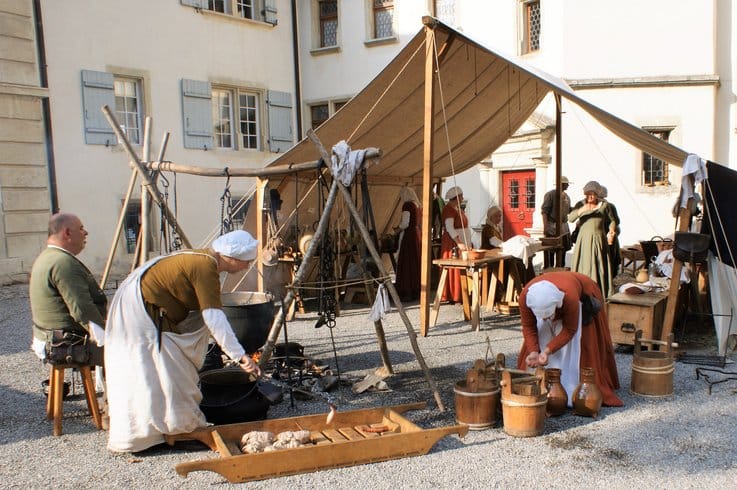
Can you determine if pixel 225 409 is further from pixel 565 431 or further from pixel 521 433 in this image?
pixel 565 431

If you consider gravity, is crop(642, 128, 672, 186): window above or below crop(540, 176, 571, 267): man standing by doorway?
above

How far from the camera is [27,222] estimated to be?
967 centimetres

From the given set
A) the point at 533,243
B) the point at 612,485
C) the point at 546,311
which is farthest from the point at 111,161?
the point at 612,485

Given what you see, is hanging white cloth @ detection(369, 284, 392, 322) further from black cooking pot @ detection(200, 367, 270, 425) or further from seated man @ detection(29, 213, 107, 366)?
seated man @ detection(29, 213, 107, 366)

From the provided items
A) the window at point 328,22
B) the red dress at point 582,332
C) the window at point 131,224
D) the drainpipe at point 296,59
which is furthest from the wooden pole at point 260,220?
the window at point 328,22

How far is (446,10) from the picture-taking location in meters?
12.3

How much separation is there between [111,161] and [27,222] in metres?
1.69

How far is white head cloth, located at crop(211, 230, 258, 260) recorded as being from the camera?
10.7 feet

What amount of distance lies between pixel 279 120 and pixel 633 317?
9485mm

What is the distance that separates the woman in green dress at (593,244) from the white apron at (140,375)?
427 cm

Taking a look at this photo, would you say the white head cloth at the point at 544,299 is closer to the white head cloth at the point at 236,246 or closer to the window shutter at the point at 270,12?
the white head cloth at the point at 236,246

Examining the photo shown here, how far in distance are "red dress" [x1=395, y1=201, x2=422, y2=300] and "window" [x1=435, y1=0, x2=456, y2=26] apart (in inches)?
219

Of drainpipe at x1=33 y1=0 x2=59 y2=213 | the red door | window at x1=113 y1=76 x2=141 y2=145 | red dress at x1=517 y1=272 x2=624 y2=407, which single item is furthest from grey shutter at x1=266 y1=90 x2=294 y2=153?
red dress at x1=517 y1=272 x2=624 y2=407

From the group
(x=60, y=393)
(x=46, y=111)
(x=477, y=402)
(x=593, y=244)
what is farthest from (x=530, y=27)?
(x=60, y=393)
